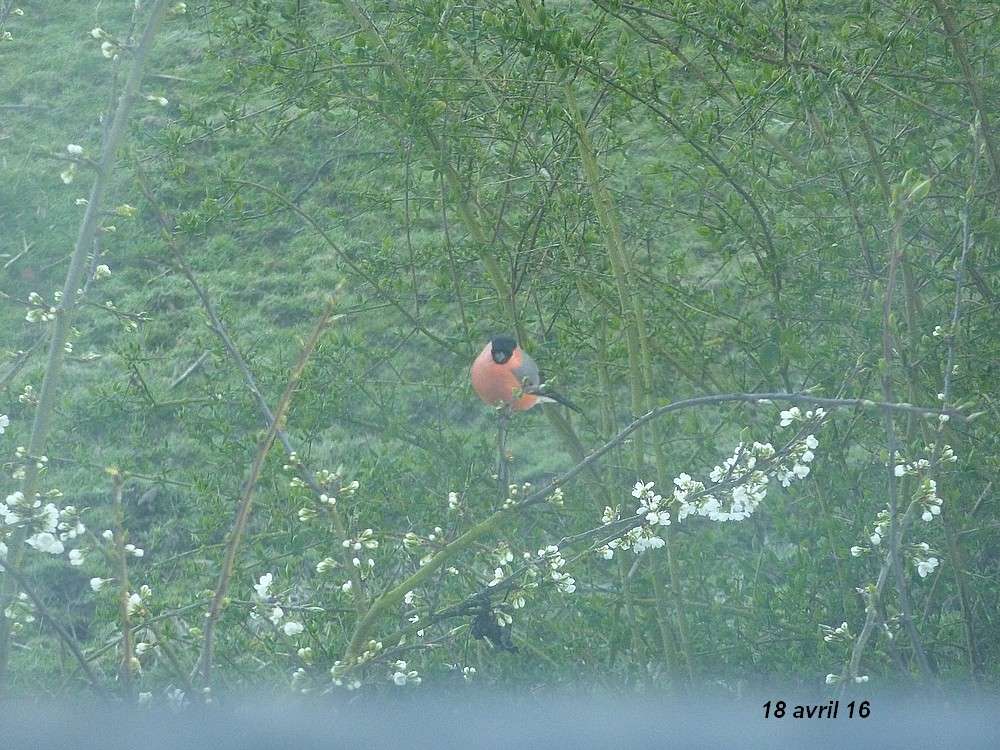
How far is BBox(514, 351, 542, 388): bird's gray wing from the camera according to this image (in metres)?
2.92

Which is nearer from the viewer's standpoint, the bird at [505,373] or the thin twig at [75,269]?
the thin twig at [75,269]

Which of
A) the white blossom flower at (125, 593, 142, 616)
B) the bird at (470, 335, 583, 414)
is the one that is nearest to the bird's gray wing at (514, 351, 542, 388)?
the bird at (470, 335, 583, 414)

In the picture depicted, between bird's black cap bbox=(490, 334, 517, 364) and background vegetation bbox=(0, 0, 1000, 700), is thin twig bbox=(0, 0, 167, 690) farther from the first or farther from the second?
bird's black cap bbox=(490, 334, 517, 364)

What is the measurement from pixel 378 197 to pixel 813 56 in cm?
127

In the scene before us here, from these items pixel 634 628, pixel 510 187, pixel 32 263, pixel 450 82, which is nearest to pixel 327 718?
pixel 634 628

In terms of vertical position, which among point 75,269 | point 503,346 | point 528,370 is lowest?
point 75,269

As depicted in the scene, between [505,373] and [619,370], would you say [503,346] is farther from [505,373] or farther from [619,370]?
[619,370]

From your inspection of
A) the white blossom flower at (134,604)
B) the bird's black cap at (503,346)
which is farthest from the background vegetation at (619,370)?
the white blossom flower at (134,604)

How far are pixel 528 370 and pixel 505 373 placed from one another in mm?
201

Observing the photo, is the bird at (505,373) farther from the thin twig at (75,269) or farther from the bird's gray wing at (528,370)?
the thin twig at (75,269)

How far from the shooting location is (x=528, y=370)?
2984mm

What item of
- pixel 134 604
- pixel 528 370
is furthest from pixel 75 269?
pixel 528 370

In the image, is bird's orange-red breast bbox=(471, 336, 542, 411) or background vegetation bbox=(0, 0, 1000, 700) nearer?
background vegetation bbox=(0, 0, 1000, 700)

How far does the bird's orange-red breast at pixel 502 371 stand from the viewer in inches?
118
